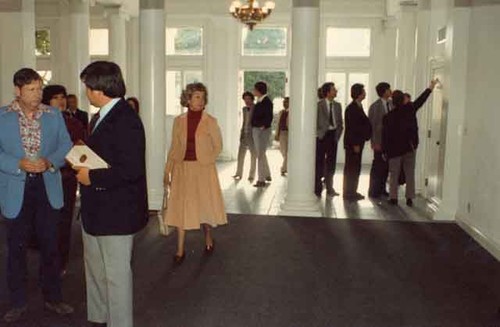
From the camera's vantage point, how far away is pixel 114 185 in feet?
10.9

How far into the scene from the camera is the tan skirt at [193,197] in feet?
18.9

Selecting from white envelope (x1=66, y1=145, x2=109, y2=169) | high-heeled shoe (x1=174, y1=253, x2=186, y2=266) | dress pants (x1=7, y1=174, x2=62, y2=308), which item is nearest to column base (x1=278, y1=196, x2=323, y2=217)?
high-heeled shoe (x1=174, y1=253, x2=186, y2=266)

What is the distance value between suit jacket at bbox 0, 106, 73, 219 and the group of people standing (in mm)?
5724

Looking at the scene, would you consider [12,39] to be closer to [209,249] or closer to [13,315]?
[209,249]

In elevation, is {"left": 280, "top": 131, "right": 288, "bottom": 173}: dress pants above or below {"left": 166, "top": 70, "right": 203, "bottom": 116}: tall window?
below

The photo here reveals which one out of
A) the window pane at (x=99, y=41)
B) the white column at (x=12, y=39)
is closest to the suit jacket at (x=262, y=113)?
the white column at (x=12, y=39)

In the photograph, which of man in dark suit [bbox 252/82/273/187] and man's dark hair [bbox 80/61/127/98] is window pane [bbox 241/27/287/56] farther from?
man's dark hair [bbox 80/61/127/98]

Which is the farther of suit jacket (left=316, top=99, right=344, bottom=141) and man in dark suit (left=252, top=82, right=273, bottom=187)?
man in dark suit (left=252, top=82, right=273, bottom=187)

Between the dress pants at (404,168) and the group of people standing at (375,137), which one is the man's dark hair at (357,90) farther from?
the dress pants at (404,168)

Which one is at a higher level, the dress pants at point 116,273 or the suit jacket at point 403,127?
the suit jacket at point 403,127

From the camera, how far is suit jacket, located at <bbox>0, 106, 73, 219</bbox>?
3971 mm

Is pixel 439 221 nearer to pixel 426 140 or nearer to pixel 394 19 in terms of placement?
pixel 426 140

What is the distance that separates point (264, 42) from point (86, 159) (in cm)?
1303

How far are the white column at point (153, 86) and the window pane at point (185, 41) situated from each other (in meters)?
7.38
